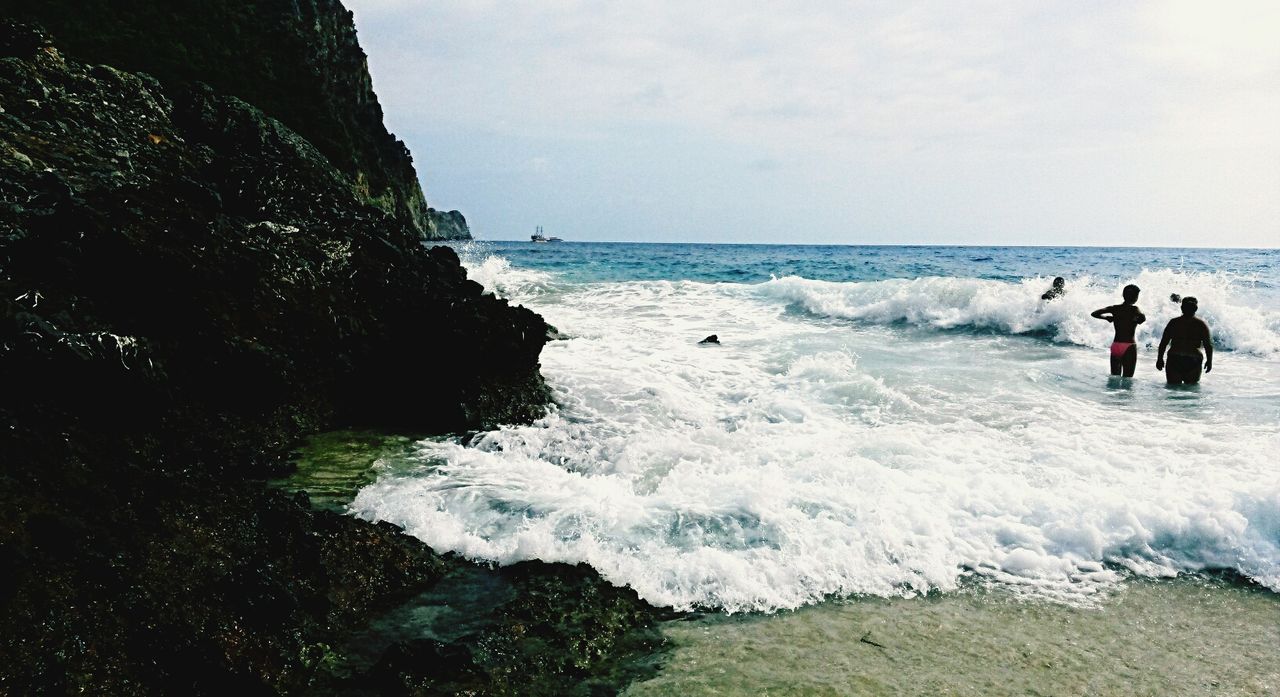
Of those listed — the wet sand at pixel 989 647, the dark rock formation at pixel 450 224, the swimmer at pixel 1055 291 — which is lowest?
the wet sand at pixel 989 647

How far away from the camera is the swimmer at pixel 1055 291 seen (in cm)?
1520

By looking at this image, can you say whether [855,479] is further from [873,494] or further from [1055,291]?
[1055,291]

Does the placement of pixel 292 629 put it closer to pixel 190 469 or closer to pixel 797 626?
pixel 190 469

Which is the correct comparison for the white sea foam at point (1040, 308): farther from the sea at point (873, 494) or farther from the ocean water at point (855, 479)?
A: the sea at point (873, 494)

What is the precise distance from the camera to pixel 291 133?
880 centimetres

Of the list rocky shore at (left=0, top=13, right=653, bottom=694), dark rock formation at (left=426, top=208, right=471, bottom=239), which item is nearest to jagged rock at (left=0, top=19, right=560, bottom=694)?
rocky shore at (left=0, top=13, right=653, bottom=694)

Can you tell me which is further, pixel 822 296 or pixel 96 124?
pixel 822 296

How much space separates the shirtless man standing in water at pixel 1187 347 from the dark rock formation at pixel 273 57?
54.2ft

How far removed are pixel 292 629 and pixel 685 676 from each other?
5.63ft

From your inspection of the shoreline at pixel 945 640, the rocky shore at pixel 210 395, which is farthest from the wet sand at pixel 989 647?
the rocky shore at pixel 210 395

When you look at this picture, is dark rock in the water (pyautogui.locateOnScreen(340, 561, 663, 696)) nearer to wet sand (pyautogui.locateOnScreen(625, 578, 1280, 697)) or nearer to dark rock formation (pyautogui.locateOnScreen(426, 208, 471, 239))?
wet sand (pyautogui.locateOnScreen(625, 578, 1280, 697))

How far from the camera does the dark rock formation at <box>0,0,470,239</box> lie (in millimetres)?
23203

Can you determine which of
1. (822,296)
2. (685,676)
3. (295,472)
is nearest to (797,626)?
(685,676)

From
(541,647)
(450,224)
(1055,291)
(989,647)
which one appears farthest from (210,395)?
(450,224)
